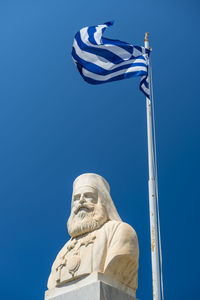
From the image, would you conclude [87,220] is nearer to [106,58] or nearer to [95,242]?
[95,242]

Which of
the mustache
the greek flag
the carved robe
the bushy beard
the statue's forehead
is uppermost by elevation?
the greek flag

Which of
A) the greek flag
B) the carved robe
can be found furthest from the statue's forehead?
the greek flag

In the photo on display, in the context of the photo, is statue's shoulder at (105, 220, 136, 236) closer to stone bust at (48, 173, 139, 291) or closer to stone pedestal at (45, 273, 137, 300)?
stone bust at (48, 173, 139, 291)

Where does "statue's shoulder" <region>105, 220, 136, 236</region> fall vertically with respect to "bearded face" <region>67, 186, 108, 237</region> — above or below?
below

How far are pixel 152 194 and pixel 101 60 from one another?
377 centimetres

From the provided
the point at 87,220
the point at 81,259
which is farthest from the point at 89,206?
the point at 81,259

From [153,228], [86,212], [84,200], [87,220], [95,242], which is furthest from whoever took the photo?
[84,200]

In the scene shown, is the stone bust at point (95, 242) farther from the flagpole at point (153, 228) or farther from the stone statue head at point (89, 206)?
the flagpole at point (153, 228)

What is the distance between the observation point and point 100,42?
13.1 meters

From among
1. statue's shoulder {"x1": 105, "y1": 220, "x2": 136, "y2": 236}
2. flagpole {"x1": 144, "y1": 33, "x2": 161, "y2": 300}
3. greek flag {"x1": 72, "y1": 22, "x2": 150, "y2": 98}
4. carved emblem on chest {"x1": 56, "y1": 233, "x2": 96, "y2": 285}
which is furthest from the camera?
greek flag {"x1": 72, "y1": 22, "x2": 150, "y2": 98}

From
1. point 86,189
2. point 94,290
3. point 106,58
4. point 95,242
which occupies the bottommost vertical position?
point 94,290

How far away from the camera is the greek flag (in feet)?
41.3

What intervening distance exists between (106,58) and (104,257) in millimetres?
4897

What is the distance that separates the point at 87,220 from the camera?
11172 millimetres
